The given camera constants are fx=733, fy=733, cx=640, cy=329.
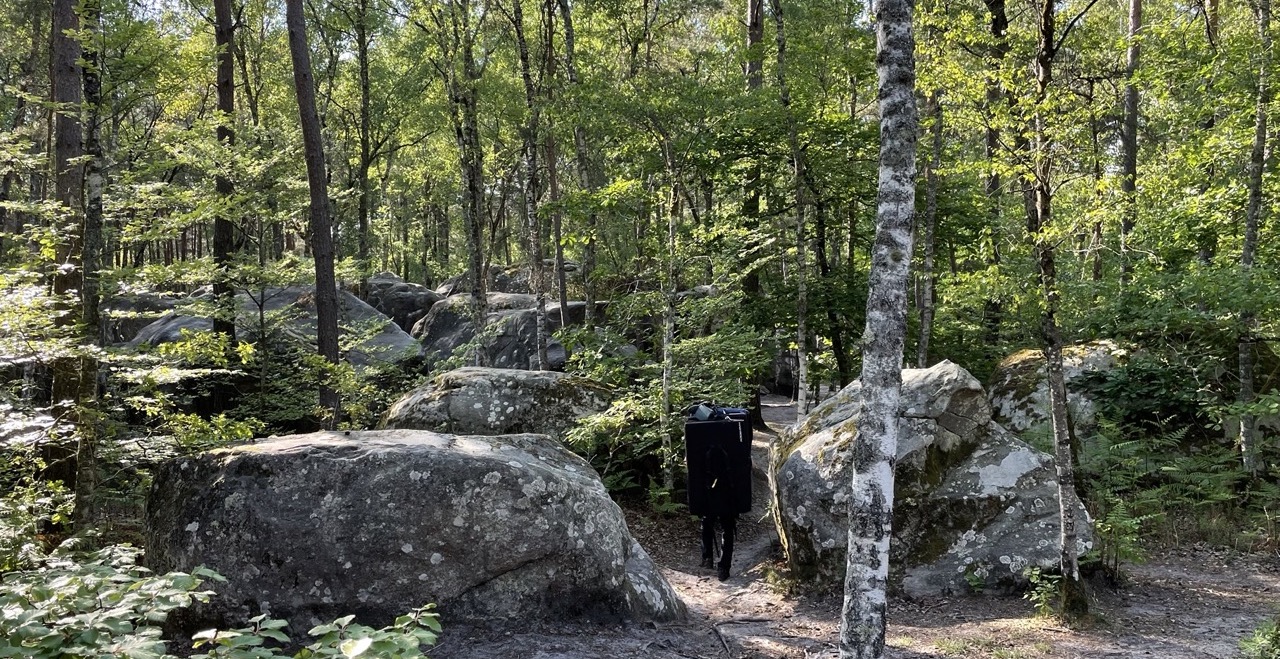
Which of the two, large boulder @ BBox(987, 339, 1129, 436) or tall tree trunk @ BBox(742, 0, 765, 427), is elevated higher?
tall tree trunk @ BBox(742, 0, 765, 427)

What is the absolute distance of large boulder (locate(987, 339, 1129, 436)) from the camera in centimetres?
1114

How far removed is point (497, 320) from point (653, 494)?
29.7 ft

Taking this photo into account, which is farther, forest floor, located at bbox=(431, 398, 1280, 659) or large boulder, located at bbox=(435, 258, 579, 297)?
large boulder, located at bbox=(435, 258, 579, 297)

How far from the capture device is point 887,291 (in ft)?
15.9

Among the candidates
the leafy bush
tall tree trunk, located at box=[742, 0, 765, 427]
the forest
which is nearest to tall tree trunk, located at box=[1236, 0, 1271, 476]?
the forest

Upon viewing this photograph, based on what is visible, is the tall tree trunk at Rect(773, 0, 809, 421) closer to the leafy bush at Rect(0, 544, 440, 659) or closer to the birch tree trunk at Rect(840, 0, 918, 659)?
the birch tree trunk at Rect(840, 0, 918, 659)

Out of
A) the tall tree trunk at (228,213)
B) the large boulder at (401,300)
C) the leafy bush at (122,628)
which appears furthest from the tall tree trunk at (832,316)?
the large boulder at (401,300)

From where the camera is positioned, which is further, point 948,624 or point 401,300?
point 401,300

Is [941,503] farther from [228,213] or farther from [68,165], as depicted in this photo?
[228,213]

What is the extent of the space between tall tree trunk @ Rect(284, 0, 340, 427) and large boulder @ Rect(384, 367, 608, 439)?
185 centimetres

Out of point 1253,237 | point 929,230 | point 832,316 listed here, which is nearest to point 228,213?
point 832,316

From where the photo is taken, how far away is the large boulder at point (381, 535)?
4.93 m

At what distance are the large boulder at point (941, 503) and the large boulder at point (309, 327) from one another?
9.42 m

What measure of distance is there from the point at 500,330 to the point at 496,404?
719 centimetres
